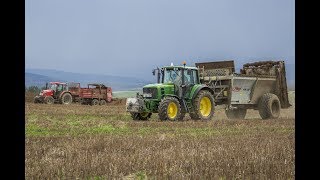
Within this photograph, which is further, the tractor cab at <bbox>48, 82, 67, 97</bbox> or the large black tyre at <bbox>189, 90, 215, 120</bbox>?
the tractor cab at <bbox>48, 82, 67, 97</bbox>

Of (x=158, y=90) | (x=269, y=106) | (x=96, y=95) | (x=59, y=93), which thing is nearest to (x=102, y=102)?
(x=96, y=95)

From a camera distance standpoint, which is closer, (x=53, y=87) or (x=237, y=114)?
(x=237, y=114)

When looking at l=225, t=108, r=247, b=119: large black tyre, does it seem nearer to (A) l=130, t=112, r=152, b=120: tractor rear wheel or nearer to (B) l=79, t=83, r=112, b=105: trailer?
(A) l=130, t=112, r=152, b=120: tractor rear wheel

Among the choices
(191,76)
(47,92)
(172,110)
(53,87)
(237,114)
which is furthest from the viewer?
(53,87)

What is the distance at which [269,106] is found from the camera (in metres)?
20.0

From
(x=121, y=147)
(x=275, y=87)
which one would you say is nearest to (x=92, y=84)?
(x=275, y=87)

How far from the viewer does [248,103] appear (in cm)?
2003

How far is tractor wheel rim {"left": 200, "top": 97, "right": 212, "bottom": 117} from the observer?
1848 cm

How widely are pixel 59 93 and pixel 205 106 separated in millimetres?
19967

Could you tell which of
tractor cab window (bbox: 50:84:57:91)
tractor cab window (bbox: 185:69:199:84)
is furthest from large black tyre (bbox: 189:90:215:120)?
tractor cab window (bbox: 50:84:57:91)

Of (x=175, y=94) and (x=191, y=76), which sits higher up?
(x=191, y=76)

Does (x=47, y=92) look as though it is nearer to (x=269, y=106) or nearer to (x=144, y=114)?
(x=144, y=114)

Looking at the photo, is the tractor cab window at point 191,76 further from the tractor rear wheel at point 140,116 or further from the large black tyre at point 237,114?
the large black tyre at point 237,114

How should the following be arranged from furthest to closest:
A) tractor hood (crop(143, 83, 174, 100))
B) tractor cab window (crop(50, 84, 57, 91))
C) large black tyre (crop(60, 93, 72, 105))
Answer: tractor cab window (crop(50, 84, 57, 91)) < large black tyre (crop(60, 93, 72, 105)) < tractor hood (crop(143, 83, 174, 100))
